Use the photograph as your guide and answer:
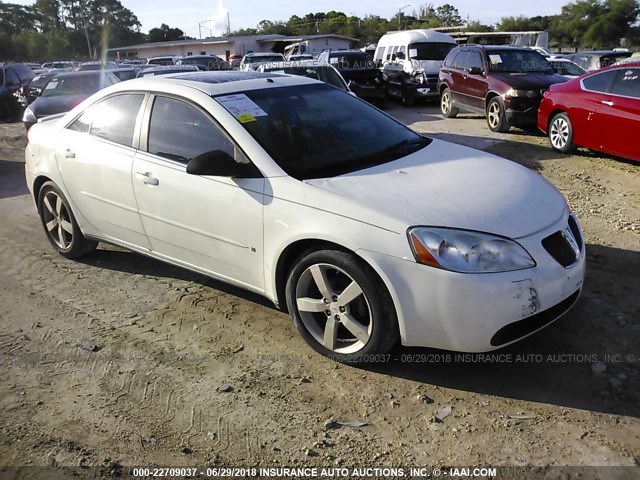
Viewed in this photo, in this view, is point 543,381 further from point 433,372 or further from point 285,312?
point 285,312

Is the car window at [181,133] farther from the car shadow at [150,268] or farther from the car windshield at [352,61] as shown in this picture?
the car windshield at [352,61]

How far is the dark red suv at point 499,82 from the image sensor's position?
11.0m

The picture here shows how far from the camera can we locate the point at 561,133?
29.9 feet

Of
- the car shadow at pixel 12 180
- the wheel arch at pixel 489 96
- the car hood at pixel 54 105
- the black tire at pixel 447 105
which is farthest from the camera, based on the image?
the black tire at pixel 447 105

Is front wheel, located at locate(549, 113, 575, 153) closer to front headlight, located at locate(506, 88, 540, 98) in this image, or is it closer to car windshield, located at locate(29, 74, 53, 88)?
front headlight, located at locate(506, 88, 540, 98)

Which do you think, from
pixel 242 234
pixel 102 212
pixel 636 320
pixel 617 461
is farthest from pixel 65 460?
pixel 636 320

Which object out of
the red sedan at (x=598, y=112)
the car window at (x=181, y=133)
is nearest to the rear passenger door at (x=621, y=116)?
the red sedan at (x=598, y=112)

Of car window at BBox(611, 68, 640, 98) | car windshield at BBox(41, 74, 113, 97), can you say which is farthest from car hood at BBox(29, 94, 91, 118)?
car window at BBox(611, 68, 640, 98)

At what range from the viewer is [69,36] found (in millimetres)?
82438

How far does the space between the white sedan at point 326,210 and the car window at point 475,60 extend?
348 inches

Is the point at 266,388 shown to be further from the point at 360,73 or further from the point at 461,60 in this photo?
the point at 360,73

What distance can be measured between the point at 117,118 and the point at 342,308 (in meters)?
2.48

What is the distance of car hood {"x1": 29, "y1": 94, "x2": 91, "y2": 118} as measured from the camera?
11.7 metres

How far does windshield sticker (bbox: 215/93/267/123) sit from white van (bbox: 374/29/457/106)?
44.5ft
